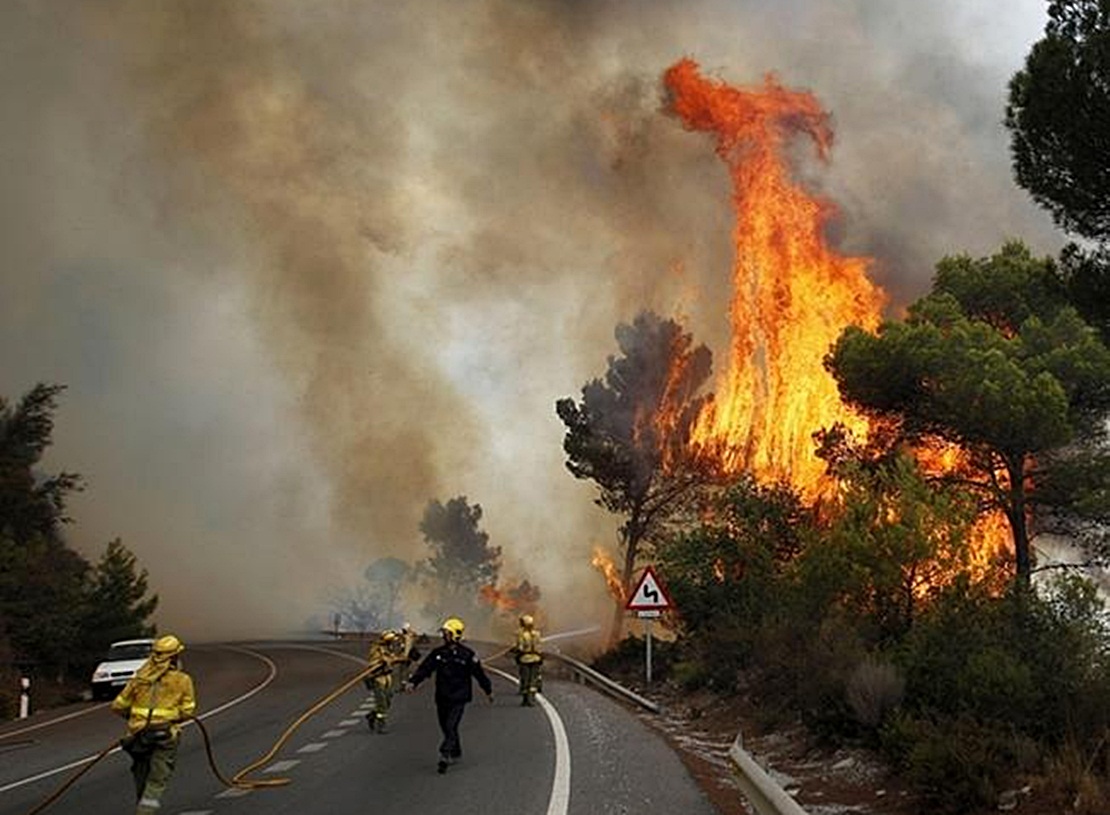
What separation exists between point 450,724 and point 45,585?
22547 millimetres

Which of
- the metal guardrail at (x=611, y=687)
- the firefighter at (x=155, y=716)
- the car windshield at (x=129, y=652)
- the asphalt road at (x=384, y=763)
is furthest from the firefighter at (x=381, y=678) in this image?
the car windshield at (x=129, y=652)

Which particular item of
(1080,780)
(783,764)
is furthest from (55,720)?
(1080,780)

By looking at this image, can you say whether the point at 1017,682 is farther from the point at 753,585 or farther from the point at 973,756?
the point at 753,585

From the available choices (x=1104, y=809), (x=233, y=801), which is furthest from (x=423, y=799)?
(x=1104, y=809)

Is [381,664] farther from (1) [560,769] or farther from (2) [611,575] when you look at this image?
(2) [611,575]

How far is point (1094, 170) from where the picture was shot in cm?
1560

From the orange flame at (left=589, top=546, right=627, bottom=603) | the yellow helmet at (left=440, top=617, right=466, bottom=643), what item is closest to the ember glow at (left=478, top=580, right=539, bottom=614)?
the orange flame at (left=589, top=546, right=627, bottom=603)

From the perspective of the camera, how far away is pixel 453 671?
1188cm

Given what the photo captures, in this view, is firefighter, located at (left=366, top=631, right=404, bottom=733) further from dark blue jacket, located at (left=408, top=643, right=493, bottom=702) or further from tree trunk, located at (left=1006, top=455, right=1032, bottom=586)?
tree trunk, located at (left=1006, top=455, right=1032, bottom=586)

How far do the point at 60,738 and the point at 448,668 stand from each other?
8.53m

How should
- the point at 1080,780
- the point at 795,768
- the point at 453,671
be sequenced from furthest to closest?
the point at 795,768
the point at 453,671
the point at 1080,780

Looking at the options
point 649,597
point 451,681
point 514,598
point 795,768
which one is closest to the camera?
point 451,681

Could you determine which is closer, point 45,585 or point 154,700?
point 154,700

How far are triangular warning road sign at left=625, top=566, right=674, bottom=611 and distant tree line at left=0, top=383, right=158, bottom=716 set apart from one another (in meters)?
13.5
